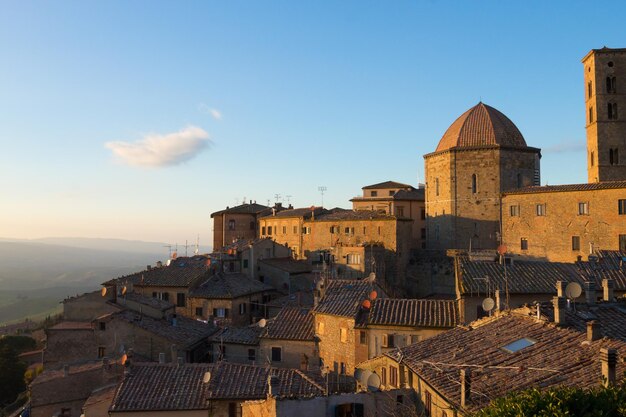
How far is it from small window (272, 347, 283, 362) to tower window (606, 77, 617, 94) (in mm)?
43001

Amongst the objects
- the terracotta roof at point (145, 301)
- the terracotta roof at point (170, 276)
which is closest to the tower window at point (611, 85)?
the terracotta roof at point (170, 276)

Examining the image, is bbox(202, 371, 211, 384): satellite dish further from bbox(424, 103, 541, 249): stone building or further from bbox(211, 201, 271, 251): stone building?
bbox(211, 201, 271, 251): stone building

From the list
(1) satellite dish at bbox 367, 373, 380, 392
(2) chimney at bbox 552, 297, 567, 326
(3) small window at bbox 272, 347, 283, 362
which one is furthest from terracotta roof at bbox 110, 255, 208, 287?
(2) chimney at bbox 552, 297, 567, 326

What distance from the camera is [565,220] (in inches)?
1620

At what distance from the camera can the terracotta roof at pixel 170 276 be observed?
41875 mm

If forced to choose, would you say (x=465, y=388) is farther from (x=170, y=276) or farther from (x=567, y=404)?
(x=170, y=276)

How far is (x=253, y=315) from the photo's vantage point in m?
42.6

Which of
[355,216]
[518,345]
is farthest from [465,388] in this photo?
[355,216]

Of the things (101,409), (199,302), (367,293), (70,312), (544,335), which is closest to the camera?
(544,335)

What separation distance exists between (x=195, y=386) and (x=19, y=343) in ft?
115

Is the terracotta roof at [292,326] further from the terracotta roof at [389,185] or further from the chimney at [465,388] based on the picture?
the terracotta roof at [389,185]

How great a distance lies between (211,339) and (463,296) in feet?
52.0

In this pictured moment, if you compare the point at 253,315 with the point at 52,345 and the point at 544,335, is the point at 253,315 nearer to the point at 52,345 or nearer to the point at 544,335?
the point at 52,345

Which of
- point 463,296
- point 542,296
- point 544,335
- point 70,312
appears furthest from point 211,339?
point 544,335
